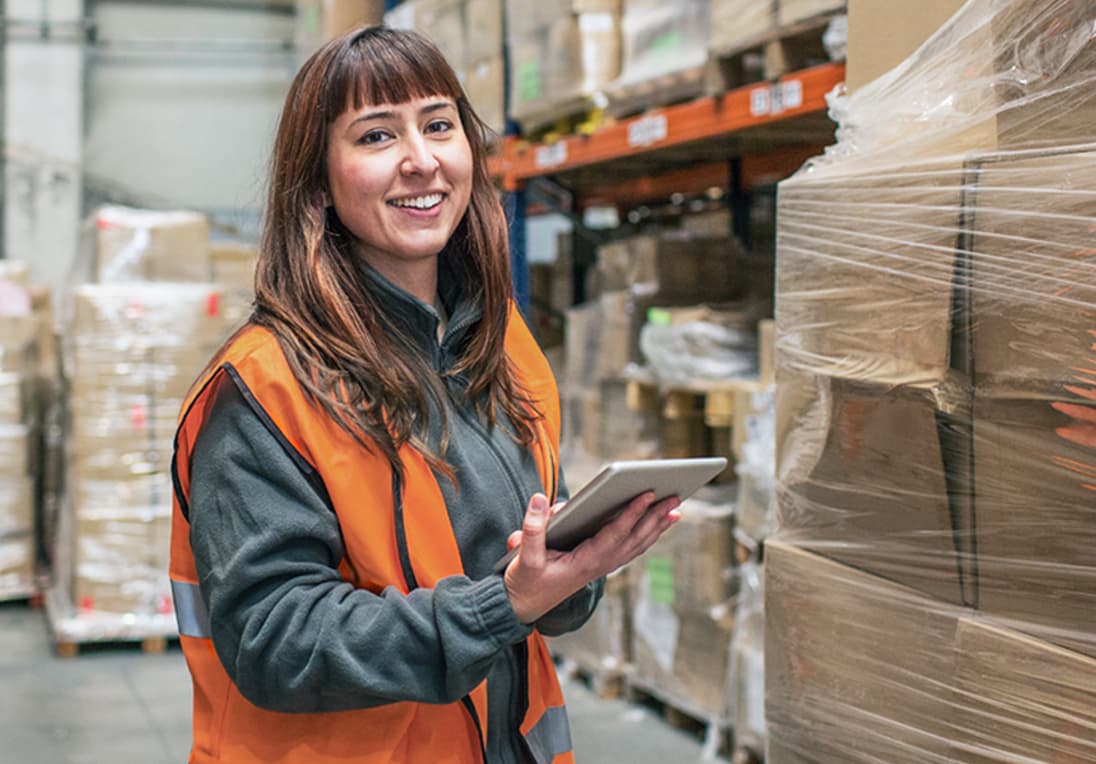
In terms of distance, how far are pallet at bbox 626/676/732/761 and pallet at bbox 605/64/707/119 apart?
6.87ft

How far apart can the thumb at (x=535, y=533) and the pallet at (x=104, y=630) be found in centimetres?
471

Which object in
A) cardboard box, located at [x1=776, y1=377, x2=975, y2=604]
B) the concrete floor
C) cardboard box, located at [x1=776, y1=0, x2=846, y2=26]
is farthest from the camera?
the concrete floor

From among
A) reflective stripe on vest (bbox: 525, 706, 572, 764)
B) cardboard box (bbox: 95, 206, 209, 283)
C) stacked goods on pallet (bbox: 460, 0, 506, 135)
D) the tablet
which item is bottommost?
reflective stripe on vest (bbox: 525, 706, 572, 764)

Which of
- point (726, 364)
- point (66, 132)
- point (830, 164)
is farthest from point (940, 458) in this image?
point (66, 132)

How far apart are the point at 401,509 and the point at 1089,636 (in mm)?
858

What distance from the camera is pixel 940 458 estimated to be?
1.76m

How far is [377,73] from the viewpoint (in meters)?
1.66

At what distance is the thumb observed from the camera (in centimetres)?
147

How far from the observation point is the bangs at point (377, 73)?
166 centimetres

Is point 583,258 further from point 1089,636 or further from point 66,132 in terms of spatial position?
point 66,132

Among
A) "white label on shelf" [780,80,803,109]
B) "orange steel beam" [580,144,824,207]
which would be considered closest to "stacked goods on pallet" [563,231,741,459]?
"orange steel beam" [580,144,824,207]

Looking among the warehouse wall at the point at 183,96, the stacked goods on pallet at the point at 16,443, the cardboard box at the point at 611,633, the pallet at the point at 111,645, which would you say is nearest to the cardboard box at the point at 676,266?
the cardboard box at the point at 611,633

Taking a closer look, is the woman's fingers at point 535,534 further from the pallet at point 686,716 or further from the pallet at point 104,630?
the pallet at point 104,630

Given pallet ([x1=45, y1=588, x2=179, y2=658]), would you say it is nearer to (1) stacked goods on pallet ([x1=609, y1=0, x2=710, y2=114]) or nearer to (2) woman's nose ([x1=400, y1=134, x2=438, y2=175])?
(1) stacked goods on pallet ([x1=609, y1=0, x2=710, y2=114])
